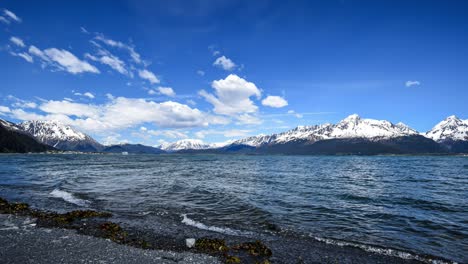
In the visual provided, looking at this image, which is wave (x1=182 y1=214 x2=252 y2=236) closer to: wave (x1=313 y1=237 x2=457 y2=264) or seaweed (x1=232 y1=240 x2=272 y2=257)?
seaweed (x1=232 y1=240 x2=272 y2=257)

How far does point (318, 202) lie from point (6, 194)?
1402 inches

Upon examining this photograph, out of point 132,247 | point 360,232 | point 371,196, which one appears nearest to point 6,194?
point 132,247

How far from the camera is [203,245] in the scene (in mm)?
13883

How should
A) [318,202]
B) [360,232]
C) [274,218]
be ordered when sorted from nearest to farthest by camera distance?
[360,232] < [274,218] < [318,202]

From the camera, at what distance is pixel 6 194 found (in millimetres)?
31297

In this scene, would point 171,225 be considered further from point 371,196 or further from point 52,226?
point 371,196

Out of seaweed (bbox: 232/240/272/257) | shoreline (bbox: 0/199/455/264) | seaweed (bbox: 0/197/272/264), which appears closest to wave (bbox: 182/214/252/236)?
shoreline (bbox: 0/199/455/264)

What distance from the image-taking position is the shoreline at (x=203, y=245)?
12.8 m

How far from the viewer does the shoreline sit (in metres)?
12.8

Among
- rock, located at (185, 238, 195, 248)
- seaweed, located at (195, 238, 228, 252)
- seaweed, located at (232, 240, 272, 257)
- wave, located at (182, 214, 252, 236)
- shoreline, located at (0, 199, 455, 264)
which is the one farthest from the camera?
wave, located at (182, 214, 252, 236)

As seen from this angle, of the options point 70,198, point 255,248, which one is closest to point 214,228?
point 255,248

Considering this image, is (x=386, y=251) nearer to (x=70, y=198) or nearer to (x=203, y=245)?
(x=203, y=245)

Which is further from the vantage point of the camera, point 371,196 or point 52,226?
point 371,196

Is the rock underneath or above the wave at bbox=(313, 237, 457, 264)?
above
